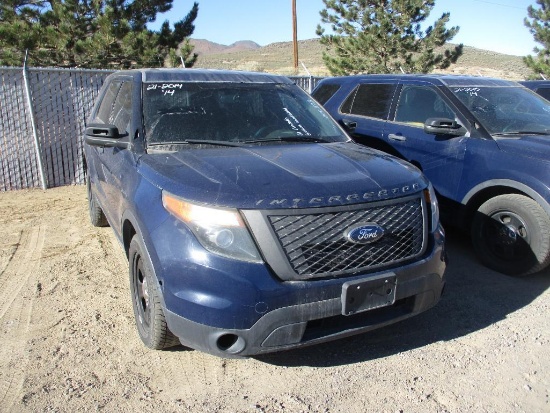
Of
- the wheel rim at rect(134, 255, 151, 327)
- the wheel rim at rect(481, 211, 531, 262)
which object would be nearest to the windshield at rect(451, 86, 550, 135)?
the wheel rim at rect(481, 211, 531, 262)

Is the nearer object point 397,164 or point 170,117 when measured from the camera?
point 397,164

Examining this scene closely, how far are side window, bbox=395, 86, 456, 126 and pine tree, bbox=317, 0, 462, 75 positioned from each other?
573 inches

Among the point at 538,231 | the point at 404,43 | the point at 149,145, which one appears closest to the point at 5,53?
the point at 149,145

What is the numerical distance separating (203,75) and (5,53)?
1104 cm

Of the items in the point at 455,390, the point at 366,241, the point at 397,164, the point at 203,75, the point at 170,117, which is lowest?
the point at 455,390

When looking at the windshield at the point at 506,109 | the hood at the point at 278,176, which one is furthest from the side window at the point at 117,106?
the windshield at the point at 506,109

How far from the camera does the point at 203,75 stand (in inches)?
164

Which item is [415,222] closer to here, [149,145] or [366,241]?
[366,241]

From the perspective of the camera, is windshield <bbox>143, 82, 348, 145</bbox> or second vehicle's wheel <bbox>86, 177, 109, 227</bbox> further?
second vehicle's wheel <bbox>86, 177, 109, 227</bbox>

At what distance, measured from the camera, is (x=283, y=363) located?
317 centimetres

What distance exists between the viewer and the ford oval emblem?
2.75m

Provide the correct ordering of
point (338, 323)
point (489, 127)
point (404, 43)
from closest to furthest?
point (338, 323), point (489, 127), point (404, 43)

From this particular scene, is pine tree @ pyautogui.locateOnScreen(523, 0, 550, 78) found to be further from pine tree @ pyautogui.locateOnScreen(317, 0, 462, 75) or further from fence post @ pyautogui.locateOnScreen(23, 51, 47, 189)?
fence post @ pyautogui.locateOnScreen(23, 51, 47, 189)

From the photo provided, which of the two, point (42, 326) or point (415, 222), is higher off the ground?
point (415, 222)
